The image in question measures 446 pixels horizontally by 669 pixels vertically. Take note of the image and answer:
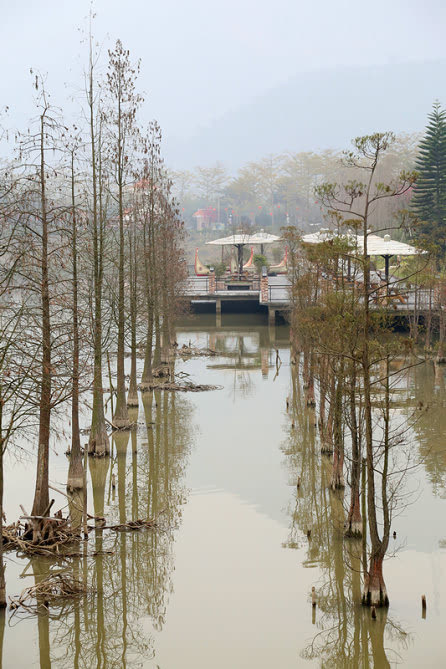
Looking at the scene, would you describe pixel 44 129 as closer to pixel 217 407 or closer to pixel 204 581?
pixel 204 581

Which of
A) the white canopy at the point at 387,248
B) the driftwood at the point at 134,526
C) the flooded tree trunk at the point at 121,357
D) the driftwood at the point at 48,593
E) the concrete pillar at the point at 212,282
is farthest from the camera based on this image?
the concrete pillar at the point at 212,282

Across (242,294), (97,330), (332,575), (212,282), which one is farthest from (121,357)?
(212,282)

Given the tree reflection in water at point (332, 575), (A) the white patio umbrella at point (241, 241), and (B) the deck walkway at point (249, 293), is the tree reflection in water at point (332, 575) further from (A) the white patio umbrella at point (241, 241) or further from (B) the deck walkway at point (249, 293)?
(A) the white patio umbrella at point (241, 241)

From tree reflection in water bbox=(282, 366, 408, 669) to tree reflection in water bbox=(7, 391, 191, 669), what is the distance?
3.06 m

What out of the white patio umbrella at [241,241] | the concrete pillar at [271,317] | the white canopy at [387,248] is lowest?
the concrete pillar at [271,317]

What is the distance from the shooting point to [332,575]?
17859 millimetres

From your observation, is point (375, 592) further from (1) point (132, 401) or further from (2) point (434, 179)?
(2) point (434, 179)

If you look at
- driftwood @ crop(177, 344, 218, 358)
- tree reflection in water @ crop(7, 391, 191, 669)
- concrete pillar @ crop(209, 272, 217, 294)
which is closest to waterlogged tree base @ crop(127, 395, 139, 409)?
tree reflection in water @ crop(7, 391, 191, 669)

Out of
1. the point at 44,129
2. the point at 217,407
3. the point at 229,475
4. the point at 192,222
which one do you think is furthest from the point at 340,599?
the point at 192,222

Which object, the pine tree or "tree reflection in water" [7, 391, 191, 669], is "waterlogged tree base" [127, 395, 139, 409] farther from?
the pine tree

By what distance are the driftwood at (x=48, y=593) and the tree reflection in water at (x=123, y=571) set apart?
200 millimetres

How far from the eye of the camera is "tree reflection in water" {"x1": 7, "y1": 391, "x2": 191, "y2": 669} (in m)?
14.9

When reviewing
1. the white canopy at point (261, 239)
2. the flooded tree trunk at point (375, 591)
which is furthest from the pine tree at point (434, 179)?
the flooded tree trunk at point (375, 591)

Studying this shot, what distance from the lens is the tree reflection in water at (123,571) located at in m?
14.9
